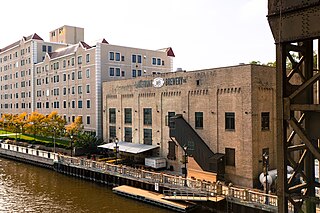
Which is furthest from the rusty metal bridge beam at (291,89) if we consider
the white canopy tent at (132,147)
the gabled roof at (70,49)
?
the gabled roof at (70,49)

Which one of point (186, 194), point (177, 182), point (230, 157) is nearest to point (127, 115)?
point (230, 157)

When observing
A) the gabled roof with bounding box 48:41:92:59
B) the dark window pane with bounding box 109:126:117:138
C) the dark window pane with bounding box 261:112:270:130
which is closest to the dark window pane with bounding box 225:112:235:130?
the dark window pane with bounding box 261:112:270:130

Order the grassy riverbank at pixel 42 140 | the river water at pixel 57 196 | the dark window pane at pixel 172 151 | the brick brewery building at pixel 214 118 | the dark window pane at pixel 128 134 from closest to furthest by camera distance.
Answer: the river water at pixel 57 196 < the brick brewery building at pixel 214 118 < the dark window pane at pixel 172 151 < the dark window pane at pixel 128 134 < the grassy riverbank at pixel 42 140

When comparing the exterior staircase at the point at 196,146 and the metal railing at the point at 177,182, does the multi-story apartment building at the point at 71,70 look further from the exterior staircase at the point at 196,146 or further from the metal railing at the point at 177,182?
the exterior staircase at the point at 196,146

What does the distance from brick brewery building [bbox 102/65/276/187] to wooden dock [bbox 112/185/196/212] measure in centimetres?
603

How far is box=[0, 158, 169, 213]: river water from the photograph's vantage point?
27955 millimetres

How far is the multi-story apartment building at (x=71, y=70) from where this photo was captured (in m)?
53.8

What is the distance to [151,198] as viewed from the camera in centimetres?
2850

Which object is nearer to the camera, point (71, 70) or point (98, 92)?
point (98, 92)

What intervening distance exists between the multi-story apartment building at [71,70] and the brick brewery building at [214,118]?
13031mm

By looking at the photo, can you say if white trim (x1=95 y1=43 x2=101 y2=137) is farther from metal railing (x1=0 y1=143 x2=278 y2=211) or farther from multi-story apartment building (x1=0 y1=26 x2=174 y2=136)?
metal railing (x1=0 y1=143 x2=278 y2=211)

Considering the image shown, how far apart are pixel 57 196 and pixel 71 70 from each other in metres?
31.9

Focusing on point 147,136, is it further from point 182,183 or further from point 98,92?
point 98,92

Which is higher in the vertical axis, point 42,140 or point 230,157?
point 230,157
